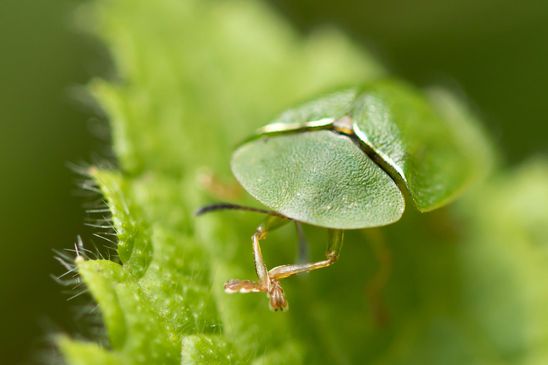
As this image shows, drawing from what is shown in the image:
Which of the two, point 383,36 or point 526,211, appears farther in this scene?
point 383,36

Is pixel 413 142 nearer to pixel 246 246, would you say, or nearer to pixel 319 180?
pixel 319 180

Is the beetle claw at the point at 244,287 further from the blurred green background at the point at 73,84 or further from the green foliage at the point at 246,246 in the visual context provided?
the blurred green background at the point at 73,84

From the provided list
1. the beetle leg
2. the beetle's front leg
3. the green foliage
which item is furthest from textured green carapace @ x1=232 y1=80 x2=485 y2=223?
the green foliage

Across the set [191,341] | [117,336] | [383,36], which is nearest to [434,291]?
[191,341]

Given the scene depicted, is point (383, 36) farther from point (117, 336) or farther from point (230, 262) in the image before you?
point (117, 336)

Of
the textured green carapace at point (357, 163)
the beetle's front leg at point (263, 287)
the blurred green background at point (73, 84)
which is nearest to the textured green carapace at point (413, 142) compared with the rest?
the textured green carapace at point (357, 163)

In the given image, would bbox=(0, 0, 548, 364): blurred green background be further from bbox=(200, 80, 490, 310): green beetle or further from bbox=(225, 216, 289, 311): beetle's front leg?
bbox=(225, 216, 289, 311): beetle's front leg

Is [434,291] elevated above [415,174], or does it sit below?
below
